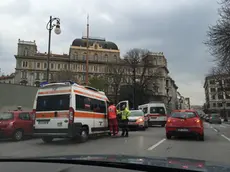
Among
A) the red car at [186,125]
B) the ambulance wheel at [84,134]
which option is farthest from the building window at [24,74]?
the red car at [186,125]

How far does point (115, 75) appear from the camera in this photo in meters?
59.3

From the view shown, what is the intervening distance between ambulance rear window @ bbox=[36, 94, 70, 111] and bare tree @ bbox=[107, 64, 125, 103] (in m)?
47.5

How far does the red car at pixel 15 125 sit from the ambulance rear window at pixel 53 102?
2.14 meters

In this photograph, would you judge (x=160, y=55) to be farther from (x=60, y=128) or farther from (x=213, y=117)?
(x=60, y=128)

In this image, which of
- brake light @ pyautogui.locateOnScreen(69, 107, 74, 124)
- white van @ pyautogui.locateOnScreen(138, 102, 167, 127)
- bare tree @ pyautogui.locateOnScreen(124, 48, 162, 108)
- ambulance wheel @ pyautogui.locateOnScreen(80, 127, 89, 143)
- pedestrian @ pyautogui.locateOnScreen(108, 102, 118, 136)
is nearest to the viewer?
brake light @ pyautogui.locateOnScreen(69, 107, 74, 124)

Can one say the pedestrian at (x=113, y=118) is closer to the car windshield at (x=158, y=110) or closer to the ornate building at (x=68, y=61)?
the car windshield at (x=158, y=110)

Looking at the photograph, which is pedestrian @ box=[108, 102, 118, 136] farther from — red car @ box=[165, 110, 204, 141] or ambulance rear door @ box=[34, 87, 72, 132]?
ambulance rear door @ box=[34, 87, 72, 132]

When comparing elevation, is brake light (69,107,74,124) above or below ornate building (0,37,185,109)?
below

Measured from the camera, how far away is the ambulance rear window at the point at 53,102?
36.7 ft

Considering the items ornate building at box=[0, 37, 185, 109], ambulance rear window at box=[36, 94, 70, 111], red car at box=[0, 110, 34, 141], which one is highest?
ornate building at box=[0, 37, 185, 109]

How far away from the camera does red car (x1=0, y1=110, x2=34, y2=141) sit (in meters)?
12.9

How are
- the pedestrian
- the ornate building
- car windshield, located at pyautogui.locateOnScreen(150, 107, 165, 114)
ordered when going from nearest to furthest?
the pedestrian → car windshield, located at pyautogui.locateOnScreen(150, 107, 165, 114) → the ornate building

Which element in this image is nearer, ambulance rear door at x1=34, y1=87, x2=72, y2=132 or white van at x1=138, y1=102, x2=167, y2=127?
ambulance rear door at x1=34, y1=87, x2=72, y2=132

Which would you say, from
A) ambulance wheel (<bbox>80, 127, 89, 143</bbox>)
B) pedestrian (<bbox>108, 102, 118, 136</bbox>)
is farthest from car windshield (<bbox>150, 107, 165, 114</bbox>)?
ambulance wheel (<bbox>80, 127, 89, 143</bbox>)
